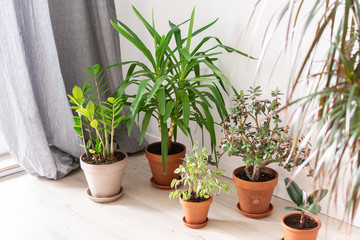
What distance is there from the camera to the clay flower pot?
1943 millimetres

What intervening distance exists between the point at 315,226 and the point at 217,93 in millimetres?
781

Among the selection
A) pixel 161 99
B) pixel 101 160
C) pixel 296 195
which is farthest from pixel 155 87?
pixel 296 195

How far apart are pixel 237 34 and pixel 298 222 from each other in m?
1.03

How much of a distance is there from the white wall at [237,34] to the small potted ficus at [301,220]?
186 millimetres

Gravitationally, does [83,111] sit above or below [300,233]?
above

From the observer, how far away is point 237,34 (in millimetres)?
2199

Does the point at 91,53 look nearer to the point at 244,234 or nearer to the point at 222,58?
the point at 222,58

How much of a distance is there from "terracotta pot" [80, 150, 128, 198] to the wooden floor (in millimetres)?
70

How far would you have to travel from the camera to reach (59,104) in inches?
95.3

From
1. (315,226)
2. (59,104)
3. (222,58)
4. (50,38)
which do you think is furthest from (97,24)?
(315,226)

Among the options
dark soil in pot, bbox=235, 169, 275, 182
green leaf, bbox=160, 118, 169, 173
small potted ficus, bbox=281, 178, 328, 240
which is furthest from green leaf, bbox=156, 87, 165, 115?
small potted ficus, bbox=281, 178, 328, 240

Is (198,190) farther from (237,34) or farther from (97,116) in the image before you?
(237,34)

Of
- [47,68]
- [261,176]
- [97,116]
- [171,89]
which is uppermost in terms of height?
[47,68]

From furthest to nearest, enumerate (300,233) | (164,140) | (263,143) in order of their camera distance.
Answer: (164,140)
(263,143)
(300,233)
